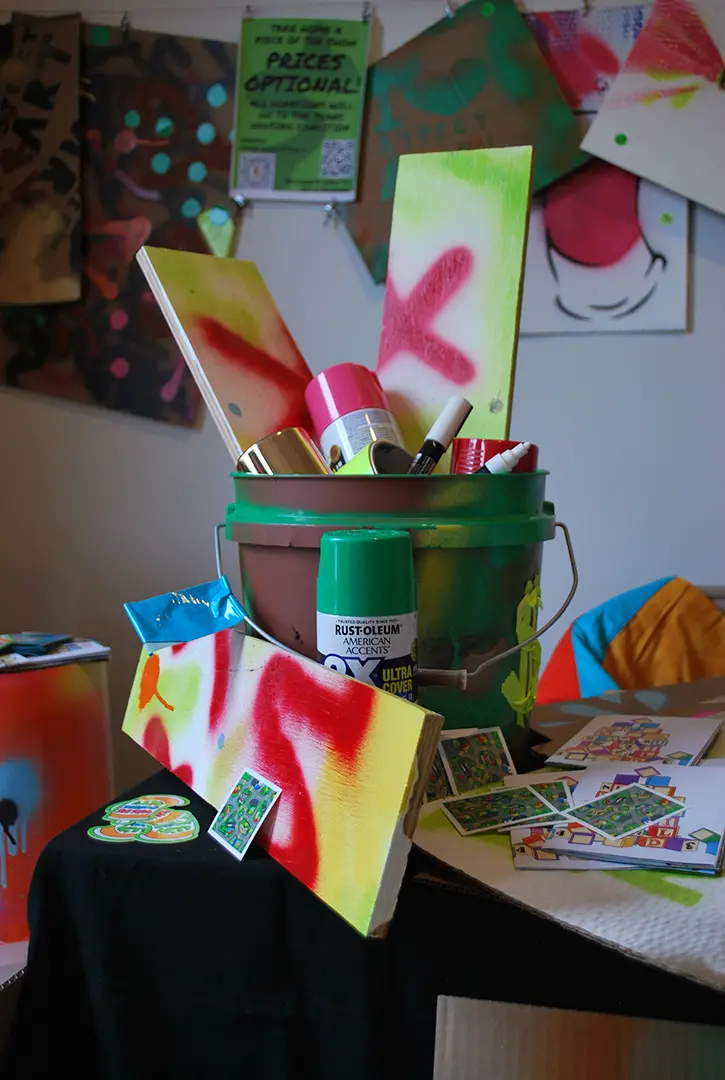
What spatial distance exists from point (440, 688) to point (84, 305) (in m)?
1.15

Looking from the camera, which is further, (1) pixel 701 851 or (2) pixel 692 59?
(2) pixel 692 59

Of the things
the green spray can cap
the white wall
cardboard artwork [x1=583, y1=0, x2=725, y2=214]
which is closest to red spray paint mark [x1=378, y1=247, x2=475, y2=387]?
the green spray can cap

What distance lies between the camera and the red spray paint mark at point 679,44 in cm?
131

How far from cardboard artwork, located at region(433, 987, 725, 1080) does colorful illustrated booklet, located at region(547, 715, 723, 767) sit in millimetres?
202

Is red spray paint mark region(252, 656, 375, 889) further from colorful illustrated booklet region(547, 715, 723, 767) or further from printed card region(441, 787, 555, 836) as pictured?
colorful illustrated booklet region(547, 715, 723, 767)

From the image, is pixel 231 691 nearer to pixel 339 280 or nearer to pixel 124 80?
pixel 339 280

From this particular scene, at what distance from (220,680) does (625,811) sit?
290mm

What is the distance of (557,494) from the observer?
144cm

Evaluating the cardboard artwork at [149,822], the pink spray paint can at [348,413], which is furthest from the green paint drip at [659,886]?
the pink spray paint can at [348,413]

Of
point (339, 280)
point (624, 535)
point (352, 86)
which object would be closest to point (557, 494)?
point (624, 535)

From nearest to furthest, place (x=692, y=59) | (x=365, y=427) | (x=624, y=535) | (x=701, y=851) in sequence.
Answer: (x=701, y=851) < (x=365, y=427) < (x=692, y=59) < (x=624, y=535)

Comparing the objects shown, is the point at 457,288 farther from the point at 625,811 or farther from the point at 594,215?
→ the point at 594,215

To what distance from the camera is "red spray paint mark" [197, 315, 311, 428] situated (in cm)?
77

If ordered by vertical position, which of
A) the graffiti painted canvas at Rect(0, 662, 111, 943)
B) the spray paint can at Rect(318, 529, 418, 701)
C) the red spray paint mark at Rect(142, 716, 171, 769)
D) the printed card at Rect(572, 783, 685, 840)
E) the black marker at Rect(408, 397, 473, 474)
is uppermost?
the black marker at Rect(408, 397, 473, 474)
